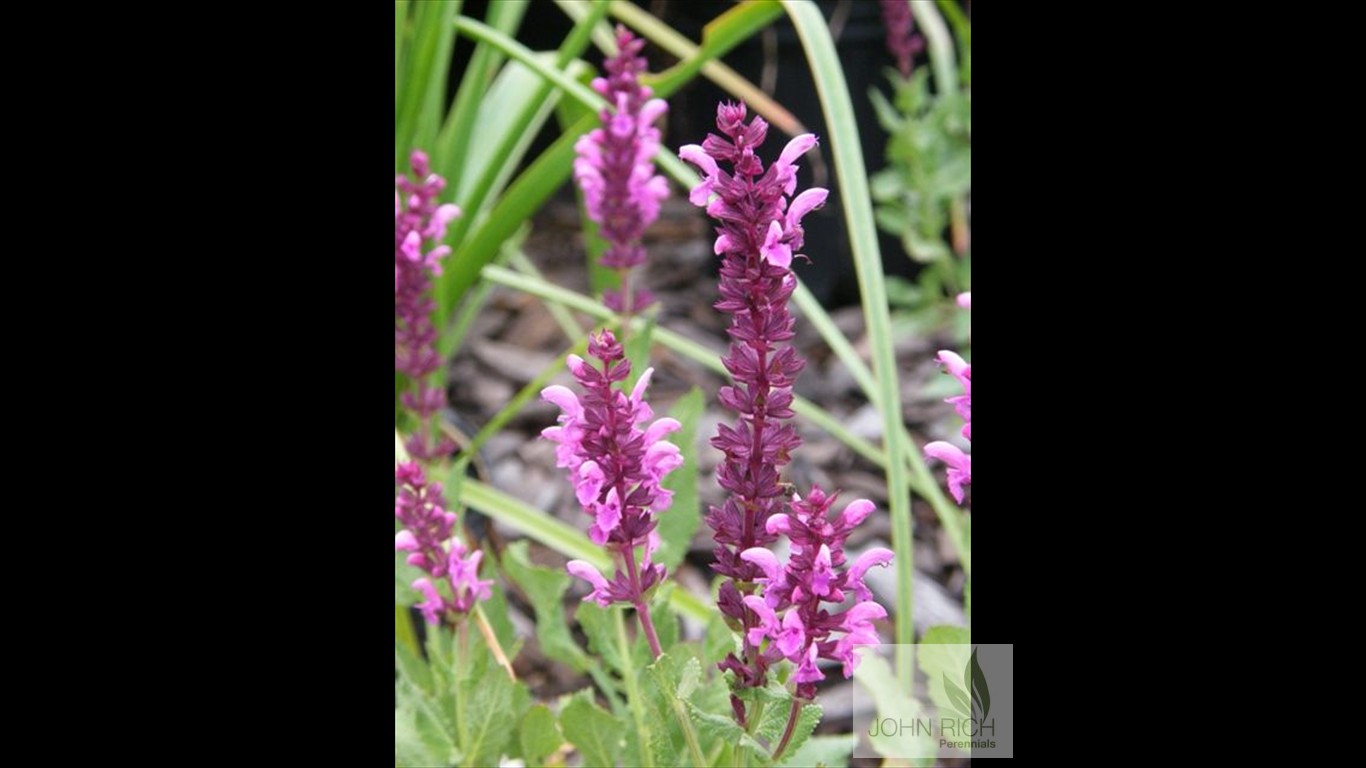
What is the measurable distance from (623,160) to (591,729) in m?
0.49

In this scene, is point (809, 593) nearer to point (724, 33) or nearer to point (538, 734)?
point (538, 734)

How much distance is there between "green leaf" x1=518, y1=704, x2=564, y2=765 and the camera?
2.81ft

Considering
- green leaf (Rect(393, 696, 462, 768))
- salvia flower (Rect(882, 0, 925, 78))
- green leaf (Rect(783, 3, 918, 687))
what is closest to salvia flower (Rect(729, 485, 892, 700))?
green leaf (Rect(783, 3, 918, 687))

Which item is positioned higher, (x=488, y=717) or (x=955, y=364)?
(x=955, y=364)

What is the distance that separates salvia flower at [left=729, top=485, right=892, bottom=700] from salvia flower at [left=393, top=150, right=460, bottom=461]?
51 cm

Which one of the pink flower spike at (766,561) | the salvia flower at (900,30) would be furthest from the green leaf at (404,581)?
the salvia flower at (900,30)

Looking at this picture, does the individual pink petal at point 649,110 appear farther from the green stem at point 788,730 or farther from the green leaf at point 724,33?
the green stem at point 788,730

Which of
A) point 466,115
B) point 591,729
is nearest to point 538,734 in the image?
point 591,729

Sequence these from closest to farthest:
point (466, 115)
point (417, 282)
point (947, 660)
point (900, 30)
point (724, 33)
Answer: point (947, 660), point (417, 282), point (724, 33), point (466, 115), point (900, 30)

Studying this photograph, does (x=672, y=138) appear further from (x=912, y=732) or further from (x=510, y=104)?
(x=912, y=732)

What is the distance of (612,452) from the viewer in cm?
63

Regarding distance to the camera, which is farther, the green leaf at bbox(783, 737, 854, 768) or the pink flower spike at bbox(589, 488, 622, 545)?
the green leaf at bbox(783, 737, 854, 768)

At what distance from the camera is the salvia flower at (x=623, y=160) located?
3.51 feet

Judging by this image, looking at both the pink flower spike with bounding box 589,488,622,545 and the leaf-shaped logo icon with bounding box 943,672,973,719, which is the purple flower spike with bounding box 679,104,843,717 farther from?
the leaf-shaped logo icon with bounding box 943,672,973,719
